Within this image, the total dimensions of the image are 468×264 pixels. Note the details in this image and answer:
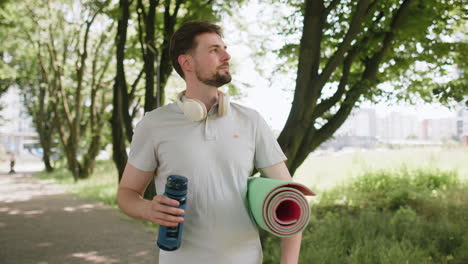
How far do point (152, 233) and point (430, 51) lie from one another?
605cm

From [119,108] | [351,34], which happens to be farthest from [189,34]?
[119,108]

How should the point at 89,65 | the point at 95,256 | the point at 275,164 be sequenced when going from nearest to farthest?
the point at 275,164
the point at 95,256
the point at 89,65

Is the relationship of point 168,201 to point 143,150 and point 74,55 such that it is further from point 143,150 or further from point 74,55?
point 74,55

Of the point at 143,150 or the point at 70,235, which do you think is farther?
the point at 70,235

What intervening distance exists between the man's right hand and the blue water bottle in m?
0.03

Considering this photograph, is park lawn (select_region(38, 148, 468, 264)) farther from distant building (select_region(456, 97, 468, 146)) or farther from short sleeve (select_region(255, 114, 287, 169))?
short sleeve (select_region(255, 114, 287, 169))

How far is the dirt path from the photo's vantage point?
21.0ft

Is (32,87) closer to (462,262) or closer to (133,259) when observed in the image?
(133,259)

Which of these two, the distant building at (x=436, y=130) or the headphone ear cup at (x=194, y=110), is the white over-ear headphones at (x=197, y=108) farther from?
the distant building at (x=436, y=130)

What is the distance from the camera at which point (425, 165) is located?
40.5 feet

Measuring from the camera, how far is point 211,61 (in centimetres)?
201

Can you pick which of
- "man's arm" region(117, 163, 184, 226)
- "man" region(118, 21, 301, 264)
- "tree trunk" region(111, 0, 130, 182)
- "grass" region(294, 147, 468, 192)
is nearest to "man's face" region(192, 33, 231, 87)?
"man" region(118, 21, 301, 264)

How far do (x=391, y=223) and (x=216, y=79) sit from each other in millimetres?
5748

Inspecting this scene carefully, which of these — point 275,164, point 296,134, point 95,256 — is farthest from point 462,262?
point 95,256
